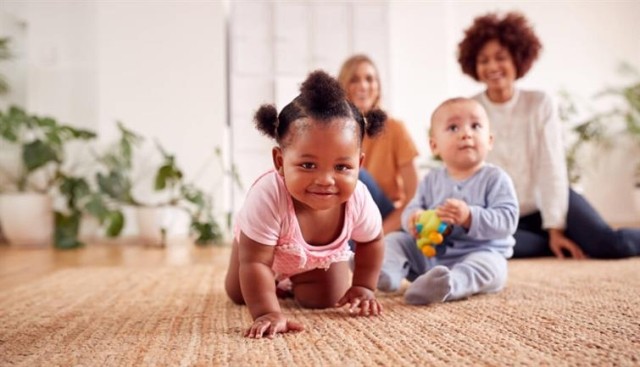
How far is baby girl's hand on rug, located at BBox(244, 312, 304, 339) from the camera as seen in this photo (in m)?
1.05

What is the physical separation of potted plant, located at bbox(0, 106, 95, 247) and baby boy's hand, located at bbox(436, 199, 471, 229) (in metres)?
2.80

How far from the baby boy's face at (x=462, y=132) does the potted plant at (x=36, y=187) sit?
9.05 feet

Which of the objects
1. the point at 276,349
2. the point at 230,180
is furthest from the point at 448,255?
the point at 230,180

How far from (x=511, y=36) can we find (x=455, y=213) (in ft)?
3.89

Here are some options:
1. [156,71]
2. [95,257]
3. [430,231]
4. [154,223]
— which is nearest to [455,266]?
[430,231]

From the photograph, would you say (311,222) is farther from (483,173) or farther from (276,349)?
(483,173)

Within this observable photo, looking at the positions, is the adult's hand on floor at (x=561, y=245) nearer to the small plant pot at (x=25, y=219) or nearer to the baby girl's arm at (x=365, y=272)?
the baby girl's arm at (x=365, y=272)

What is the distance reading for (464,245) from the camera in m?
1.61

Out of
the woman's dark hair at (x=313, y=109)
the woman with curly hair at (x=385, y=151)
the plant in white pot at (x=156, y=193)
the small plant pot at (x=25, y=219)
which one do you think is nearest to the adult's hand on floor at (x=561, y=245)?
the woman with curly hair at (x=385, y=151)

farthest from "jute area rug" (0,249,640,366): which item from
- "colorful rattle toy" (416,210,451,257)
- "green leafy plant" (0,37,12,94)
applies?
"green leafy plant" (0,37,12,94)

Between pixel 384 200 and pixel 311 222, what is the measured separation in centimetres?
126

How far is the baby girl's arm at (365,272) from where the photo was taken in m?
1.28

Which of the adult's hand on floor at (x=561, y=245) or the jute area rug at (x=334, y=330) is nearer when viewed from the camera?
Answer: the jute area rug at (x=334, y=330)

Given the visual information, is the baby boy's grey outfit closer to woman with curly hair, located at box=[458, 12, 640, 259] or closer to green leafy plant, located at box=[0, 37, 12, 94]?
woman with curly hair, located at box=[458, 12, 640, 259]
